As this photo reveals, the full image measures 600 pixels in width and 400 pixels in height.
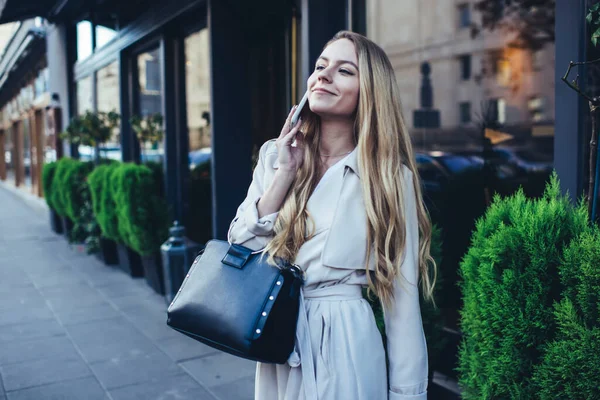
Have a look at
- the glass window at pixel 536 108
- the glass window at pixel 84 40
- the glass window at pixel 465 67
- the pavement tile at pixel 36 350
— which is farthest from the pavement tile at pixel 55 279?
the glass window at pixel 536 108

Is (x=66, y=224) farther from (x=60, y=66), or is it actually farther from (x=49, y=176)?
(x=60, y=66)

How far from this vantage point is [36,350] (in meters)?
4.70

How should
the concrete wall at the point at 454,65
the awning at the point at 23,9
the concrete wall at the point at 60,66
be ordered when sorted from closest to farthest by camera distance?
1. the concrete wall at the point at 454,65
2. the awning at the point at 23,9
3. the concrete wall at the point at 60,66

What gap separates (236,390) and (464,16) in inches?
231

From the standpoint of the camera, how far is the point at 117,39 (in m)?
8.38

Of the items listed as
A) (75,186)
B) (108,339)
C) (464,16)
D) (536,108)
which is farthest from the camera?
(75,186)

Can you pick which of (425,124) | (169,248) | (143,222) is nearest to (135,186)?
(143,222)

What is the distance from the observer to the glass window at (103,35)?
8.96 metres

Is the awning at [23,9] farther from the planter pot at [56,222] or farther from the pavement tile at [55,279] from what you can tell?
the pavement tile at [55,279]

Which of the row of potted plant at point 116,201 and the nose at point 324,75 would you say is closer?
the nose at point 324,75

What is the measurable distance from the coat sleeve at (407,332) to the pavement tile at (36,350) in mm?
3526

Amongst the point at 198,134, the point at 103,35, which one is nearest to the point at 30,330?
the point at 198,134

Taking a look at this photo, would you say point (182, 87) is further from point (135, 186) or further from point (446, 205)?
point (446, 205)

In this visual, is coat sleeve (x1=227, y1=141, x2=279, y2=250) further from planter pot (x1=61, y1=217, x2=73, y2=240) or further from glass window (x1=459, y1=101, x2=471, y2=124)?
planter pot (x1=61, y1=217, x2=73, y2=240)
